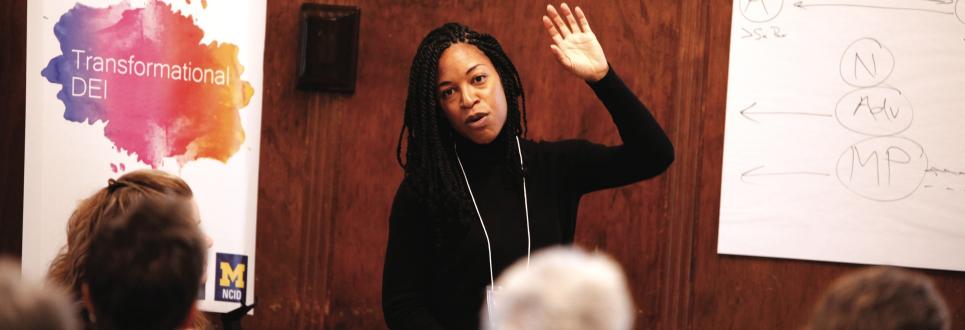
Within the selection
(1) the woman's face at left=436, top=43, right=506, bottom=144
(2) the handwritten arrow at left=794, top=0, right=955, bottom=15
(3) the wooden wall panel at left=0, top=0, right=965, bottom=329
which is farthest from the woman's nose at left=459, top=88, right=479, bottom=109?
(2) the handwritten arrow at left=794, top=0, right=955, bottom=15

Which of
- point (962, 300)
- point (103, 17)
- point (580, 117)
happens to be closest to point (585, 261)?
point (580, 117)

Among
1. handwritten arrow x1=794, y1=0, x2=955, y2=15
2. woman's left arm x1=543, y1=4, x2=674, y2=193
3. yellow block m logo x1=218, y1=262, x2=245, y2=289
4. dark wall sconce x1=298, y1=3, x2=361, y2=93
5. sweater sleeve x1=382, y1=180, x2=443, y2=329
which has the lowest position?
yellow block m logo x1=218, y1=262, x2=245, y2=289

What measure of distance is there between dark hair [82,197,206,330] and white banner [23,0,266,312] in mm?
1589

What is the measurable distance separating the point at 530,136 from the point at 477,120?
907 mm

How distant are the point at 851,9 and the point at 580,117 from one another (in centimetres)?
90

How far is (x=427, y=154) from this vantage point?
228 cm

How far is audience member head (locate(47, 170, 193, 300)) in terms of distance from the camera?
1.86 m

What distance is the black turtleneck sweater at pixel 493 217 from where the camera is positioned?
2160 mm

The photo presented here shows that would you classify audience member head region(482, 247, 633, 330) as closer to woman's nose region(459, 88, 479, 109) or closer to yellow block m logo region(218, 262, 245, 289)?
woman's nose region(459, 88, 479, 109)

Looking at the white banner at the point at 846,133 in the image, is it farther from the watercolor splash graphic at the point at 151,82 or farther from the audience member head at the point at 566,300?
the audience member head at the point at 566,300

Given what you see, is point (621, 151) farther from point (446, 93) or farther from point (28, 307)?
point (28, 307)

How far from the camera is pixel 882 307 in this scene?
123 centimetres

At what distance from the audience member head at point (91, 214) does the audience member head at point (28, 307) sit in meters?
0.77

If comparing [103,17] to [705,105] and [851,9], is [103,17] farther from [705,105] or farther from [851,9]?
[851,9]
